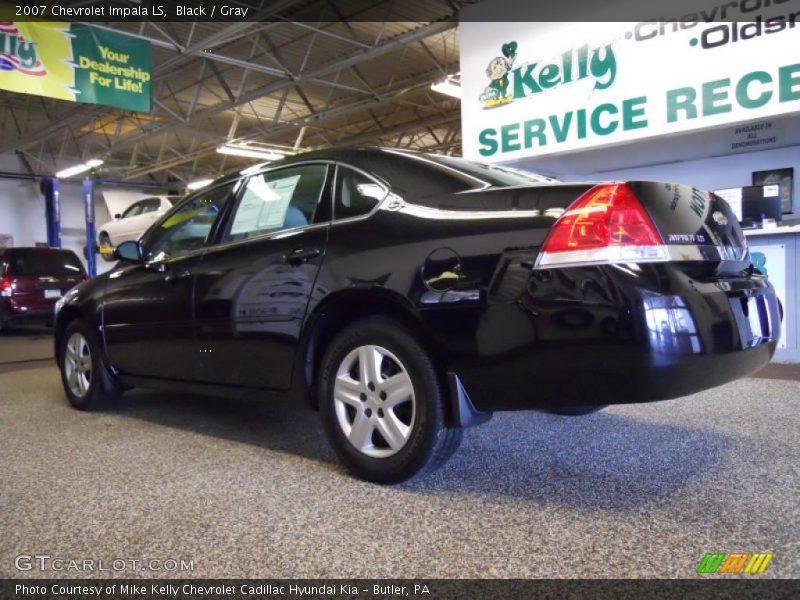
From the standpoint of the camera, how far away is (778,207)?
5738mm

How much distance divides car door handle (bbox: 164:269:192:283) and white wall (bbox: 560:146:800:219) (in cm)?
567

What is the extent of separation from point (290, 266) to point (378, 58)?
11.2m

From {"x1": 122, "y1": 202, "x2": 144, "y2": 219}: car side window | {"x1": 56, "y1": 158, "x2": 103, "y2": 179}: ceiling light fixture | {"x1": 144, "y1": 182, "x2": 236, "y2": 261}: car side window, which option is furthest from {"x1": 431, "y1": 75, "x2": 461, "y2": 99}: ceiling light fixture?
{"x1": 56, "y1": 158, "x2": 103, "y2": 179}: ceiling light fixture

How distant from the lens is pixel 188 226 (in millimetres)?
3416

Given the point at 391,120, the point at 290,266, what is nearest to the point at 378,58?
the point at 391,120

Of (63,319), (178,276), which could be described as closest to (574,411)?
(178,276)

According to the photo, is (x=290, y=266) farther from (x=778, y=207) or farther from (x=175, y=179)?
(x=175, y=179)

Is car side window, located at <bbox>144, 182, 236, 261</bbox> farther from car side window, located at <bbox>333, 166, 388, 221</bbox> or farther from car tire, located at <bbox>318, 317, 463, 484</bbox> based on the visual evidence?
car tire, located at <bbox>318, 317, 463, 484</bbox>

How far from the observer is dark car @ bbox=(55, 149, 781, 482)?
186 cm

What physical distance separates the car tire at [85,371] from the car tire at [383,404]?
1979 millimetres

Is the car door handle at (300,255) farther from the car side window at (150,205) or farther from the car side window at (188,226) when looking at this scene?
the car side window at (150,205)

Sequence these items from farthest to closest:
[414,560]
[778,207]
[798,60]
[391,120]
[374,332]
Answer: [391,120], [778,207], [798,60], [374,332], [414,560]

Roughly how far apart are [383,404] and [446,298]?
1.61 ft

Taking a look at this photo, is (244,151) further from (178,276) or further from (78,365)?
(178,276)
